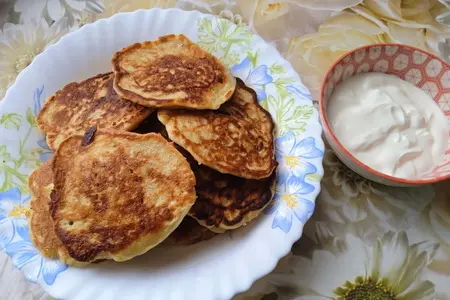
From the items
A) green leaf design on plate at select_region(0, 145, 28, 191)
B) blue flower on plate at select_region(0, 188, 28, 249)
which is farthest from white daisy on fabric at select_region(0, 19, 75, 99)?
blue flower on plate at select_region(0, 188, 28, 249)

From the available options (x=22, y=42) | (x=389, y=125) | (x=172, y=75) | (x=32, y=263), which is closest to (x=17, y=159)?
(x=32, y=263)

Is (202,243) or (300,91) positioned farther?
(300,91)

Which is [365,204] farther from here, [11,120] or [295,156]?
[11,120]

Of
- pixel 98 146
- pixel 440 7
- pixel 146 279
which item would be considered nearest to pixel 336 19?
→ pixel 440 7

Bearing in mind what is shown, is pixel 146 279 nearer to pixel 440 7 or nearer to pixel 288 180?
pixel 288 180

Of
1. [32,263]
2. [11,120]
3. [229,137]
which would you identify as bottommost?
[32,263]

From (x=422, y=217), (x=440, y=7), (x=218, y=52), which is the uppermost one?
(x=440, y=7)
